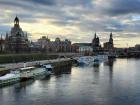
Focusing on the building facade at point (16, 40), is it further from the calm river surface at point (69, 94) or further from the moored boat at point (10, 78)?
the calm river surface at point (69, 94)

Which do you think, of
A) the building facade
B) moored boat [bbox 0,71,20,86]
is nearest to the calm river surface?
moored boat [bbox 0,71,20,86]

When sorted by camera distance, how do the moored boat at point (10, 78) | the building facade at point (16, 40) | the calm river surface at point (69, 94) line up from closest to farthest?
the calm river surface at point (69, 94) < the moored boat at point (10, 78) < the building facade at point (16, 40)

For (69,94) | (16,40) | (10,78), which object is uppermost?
(16,40)

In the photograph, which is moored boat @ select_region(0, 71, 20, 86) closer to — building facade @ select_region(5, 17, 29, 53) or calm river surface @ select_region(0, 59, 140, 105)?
calm river surface @ select_region(0, 59, 140, 105)

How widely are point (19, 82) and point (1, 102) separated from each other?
2009 cm

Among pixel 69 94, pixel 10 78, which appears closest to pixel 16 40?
pixel 10 78

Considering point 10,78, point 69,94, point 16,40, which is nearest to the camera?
point 69,94

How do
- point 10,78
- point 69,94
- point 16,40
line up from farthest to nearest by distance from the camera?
1. point 16,40
2. point 10,78
3. point 69,94

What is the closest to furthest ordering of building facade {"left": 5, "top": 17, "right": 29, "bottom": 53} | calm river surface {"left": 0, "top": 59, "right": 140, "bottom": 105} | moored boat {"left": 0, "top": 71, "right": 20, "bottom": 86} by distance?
calm river surface {"left": 0, "top": 59, "right": 140, "bottom": 105} < moored boat {"left": 0, "top": 71, "right": 20, "bottom": 86} < building facade {"left": 5, "top": 17, "right": 29, "bottom": 53}

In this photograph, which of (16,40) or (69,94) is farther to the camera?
(16,40)

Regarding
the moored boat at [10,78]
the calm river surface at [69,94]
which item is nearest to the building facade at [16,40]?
the moored boat at [10,78]

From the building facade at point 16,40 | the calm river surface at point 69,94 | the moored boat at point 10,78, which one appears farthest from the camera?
the building facade at point 16,40

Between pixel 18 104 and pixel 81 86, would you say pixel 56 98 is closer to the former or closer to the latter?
pixel 18 104

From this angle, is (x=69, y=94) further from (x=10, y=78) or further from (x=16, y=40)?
(x=16, y=40)
